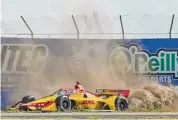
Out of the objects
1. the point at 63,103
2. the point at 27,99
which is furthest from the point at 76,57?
the point at 27,99

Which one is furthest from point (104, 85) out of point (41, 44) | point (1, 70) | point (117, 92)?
point (1, 70)

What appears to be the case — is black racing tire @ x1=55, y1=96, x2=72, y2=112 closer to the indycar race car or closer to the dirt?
the indycar race car

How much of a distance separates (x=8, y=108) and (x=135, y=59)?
4970 mm

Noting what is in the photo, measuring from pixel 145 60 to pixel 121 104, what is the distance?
1836mm

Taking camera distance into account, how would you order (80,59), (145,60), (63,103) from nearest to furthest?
1. (63,103)
2. (80,59)
3. (145,60)

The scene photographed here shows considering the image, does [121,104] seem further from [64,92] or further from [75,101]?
[64,92]

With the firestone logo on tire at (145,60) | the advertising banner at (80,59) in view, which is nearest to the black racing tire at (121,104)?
the advertising banner at (80,59)

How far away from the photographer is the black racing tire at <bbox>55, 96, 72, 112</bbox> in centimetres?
1677

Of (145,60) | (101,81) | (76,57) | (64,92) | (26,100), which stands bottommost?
(26,100)

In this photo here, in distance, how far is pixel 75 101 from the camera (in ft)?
55.5

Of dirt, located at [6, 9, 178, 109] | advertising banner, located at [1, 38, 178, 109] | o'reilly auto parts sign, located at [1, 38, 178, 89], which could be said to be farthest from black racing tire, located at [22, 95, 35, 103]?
o'reilly auto parts sign, located at [1, 38, 178, 89]

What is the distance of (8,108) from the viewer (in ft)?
56.1

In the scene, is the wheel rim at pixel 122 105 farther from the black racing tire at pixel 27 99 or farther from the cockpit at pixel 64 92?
the black racing tire at pixel 27 99

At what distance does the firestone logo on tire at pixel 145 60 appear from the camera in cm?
1719
